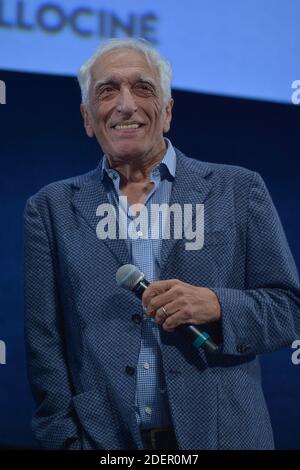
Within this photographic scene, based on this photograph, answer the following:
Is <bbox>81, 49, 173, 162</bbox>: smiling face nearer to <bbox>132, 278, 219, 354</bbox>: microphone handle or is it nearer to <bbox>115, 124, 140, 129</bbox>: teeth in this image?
<bbox>115, 124, 140, 129</bbox>: teeth

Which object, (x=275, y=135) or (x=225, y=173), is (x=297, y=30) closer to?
(x=275, y=135)

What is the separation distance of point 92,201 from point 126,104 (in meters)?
0.26

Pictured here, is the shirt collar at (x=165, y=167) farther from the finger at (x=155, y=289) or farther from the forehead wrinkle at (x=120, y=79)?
the finger at (x=155, y=289)

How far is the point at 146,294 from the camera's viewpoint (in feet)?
5.65

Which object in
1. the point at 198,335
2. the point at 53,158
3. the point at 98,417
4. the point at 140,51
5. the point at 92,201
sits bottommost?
the point at 98,417

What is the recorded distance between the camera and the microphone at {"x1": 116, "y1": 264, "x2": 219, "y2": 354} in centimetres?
173

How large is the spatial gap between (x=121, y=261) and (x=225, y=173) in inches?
14.3

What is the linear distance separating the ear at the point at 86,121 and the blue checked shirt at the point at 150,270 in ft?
0.29

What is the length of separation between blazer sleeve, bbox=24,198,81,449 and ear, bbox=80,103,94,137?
0.26 metres

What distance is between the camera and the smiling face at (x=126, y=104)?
192 centimetres

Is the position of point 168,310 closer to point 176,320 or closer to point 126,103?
point 176,320

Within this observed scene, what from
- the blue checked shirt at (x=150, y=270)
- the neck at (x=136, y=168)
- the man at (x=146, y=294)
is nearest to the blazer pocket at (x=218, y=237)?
the man at (x=146, y=294)

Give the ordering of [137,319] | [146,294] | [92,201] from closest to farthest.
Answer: [146,294], [137,319], [92,201]

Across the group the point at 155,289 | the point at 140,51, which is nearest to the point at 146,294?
the point at 155,289
